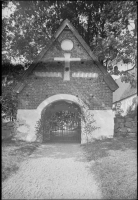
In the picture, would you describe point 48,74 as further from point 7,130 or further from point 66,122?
point 7,130

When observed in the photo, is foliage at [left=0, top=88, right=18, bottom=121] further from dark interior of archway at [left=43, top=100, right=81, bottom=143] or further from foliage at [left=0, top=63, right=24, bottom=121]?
dark interior of archway at [left=43, top=100, right=81, bottom=143]

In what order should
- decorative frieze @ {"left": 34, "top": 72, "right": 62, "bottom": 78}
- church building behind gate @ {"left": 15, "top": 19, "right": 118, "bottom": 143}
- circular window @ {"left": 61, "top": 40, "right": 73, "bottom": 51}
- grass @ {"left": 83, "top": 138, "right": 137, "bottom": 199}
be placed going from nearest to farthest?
grass @ {"left": 83, "top": 138, "right": 137, "bottom": 199}, church building behind gate @ {"left": 15, "top": 19, "right": 118, "bottom": 143}, decorative frieze @ {"left": 34, "top": 72, "right": 62, "bottom": 78}, circular window @ {"left": 61, "top": 40, "right": 73, "bottom": 51}

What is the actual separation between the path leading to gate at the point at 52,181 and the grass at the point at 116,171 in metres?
0.25

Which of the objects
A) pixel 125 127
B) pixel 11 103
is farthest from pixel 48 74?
pixel 125 127

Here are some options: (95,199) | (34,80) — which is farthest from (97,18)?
(95,199)

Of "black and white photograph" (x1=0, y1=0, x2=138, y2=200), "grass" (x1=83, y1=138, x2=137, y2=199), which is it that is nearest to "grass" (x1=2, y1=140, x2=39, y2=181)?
"black and white photograph" (x1=0, y1=0, x2=138, y2=200)

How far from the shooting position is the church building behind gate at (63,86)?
1106 cm

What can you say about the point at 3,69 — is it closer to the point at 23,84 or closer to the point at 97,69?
the point at 23,84

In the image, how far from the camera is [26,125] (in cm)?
1105

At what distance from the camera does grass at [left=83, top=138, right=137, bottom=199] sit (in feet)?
14.3

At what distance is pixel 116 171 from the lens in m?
5.71

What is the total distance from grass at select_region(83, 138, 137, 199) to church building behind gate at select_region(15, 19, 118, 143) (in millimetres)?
2715

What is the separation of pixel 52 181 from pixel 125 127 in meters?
8.24

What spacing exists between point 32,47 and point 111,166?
41.5ft
